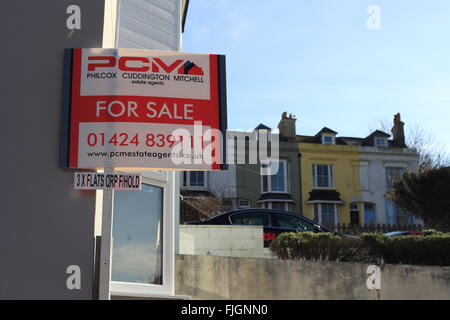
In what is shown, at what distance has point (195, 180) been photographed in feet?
102

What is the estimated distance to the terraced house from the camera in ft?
103

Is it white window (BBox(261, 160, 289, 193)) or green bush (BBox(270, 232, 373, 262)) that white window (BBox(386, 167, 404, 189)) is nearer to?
white window (BBox(261, 160, 289, 193))

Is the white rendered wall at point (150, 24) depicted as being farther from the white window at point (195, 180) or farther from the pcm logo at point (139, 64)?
the white window at point (195, 180)

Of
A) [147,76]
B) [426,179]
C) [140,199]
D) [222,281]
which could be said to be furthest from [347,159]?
[147,76]

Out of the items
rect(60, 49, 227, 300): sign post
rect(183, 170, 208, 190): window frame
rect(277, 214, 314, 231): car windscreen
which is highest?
rect(183, 170, 208, 190): window frame

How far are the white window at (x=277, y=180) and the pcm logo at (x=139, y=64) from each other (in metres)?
27.9

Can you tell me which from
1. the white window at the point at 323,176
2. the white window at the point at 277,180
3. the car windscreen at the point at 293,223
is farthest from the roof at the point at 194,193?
the car windscreen at the point at 293,223

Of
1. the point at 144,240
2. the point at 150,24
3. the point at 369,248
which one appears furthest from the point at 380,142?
the point at 144,240

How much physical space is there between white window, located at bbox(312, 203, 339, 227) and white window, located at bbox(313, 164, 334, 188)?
1.50 m

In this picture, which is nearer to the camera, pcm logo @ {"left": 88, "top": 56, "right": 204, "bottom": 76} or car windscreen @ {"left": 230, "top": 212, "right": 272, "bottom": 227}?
pcm logo @ {"left": 88, "top": 56, "right": 204, "bottom": 76}

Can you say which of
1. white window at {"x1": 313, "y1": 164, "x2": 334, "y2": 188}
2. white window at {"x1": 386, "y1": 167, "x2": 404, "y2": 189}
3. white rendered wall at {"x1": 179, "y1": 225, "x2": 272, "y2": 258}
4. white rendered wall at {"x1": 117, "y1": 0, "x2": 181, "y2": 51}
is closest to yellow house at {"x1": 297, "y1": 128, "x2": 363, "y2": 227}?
white window at {"x1": 313, "y1": 164, "x2": 334, "y2": 188}

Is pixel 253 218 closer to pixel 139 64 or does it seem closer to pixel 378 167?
pixel 139 64

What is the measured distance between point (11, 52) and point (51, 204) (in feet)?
5.19
